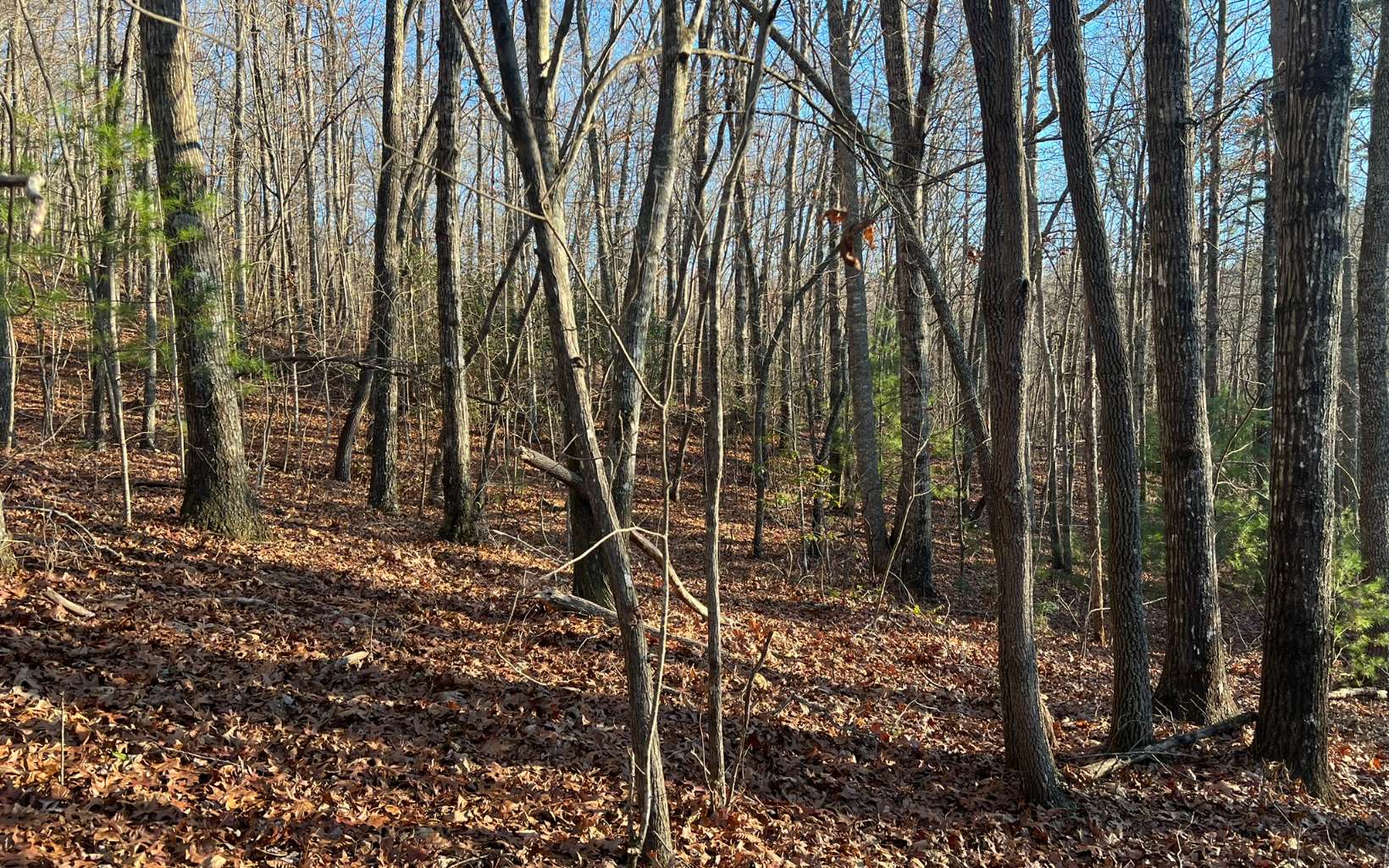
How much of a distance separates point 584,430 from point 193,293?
17.7 ft

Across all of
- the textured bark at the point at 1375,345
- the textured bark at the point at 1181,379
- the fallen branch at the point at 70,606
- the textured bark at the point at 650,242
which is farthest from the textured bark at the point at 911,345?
the fallen branch at the point at 70,606

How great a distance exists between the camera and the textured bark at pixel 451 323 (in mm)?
8734

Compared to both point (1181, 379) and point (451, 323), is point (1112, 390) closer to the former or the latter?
point (1181, 379)

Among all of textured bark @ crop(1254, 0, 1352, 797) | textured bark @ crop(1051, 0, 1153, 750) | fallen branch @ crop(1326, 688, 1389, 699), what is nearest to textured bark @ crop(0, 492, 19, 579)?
textured bark @ crop(1051, 0, 1153, 750)

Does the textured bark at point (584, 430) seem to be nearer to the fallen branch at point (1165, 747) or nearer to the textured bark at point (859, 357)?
the fallen branch at point (1165, 747)

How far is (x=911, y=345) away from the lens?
10109 mm

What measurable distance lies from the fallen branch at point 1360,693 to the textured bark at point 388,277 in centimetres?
1056

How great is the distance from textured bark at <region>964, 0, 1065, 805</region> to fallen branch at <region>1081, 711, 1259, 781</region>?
4.13ft

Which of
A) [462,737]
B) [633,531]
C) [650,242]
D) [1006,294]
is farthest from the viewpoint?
[650,242]

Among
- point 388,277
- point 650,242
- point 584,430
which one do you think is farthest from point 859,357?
point 584,430

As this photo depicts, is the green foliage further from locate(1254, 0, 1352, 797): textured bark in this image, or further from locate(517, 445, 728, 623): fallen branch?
locate(517, 445, 728, 623): fallen branch

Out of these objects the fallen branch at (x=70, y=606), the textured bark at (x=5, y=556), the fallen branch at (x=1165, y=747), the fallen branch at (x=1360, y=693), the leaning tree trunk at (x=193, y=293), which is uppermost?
the leaning tree trunk at (x=193, y=293)

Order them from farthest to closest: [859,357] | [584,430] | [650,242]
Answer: [859,357]
[650,242]
[584,430]

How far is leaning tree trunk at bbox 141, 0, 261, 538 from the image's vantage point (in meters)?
6.88
